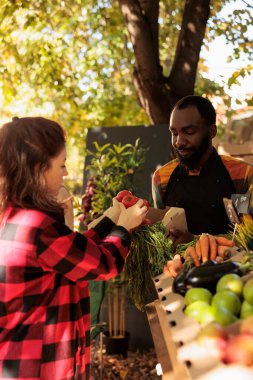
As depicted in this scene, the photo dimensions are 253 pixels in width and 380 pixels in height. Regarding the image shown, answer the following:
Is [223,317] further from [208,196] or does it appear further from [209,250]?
[208,196]

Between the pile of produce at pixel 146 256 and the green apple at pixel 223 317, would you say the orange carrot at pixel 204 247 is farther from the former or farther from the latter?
the green apple at pixel 223 317

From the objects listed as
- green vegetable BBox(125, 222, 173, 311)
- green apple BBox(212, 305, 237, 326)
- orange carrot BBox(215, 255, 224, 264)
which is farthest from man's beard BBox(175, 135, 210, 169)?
green apple BBox(212, 305, 237, 326)

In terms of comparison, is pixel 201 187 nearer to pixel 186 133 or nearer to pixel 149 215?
pixel 186 133

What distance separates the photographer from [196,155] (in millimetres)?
3088

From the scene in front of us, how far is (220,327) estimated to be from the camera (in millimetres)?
1511

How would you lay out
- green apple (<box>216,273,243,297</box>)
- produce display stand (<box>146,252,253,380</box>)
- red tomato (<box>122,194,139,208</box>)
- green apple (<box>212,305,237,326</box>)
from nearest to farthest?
1. produce display stand (<box>146,252,253,380</box>)
2. green apple (<box>212,305,237,326</box>)
3. green apple (<box>216,273,243,297</box>)
4. red tomato (<box>122,194,139,208</box>)

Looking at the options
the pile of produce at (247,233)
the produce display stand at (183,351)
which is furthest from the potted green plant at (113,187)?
the produce display stand at (183,351)

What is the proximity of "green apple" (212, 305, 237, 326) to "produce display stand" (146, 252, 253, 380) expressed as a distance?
4 cm

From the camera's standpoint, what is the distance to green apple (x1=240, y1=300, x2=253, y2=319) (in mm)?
1602

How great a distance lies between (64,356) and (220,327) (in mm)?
736

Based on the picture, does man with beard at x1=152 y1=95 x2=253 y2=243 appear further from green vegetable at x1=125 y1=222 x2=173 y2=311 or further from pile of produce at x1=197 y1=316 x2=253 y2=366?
pile of produce at x1=197 y1=316 x2=253 y2=366

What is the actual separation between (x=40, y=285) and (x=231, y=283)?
66cm

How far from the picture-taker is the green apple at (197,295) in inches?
68.3

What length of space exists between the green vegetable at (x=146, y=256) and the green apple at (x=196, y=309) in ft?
2.58
